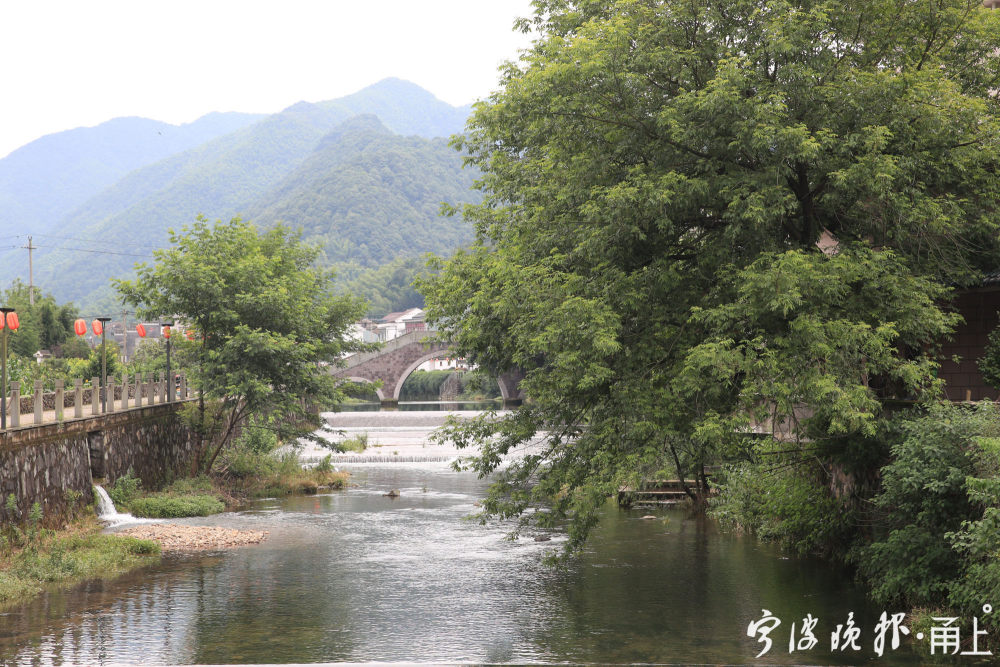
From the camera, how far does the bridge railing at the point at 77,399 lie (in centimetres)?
2078

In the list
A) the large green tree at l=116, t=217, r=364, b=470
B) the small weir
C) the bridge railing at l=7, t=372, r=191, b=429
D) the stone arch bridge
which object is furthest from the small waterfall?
the stone arch bridge

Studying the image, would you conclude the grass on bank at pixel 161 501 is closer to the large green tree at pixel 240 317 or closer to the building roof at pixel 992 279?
the large green tree at pixel 240 317

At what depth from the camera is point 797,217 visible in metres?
15.4

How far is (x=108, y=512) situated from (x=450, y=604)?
40.9 feet

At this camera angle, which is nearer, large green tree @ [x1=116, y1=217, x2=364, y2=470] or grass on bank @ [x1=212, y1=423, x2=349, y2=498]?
large green tree @ [x1=116, y1=217, x2=364, y2=470]

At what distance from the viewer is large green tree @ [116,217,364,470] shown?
2783cm

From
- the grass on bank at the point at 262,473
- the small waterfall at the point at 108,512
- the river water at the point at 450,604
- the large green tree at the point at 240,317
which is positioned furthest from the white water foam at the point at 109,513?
the grass on bank at the point at 262,473

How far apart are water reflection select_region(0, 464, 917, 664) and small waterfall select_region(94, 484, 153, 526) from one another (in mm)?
4375

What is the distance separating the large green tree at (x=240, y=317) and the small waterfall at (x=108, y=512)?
4485 millimetres

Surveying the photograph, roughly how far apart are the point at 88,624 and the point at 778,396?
10.7m

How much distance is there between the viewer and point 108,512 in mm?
24109

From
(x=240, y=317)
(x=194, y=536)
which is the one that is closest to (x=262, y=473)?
(x=240, y=317)

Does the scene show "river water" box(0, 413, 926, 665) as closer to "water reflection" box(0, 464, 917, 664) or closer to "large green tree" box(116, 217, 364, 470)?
"water reflection" box(0, 464, 917, 664)

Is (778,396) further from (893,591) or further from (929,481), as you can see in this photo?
(893,591)
